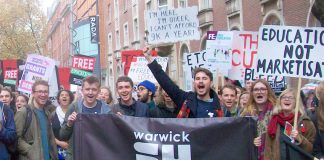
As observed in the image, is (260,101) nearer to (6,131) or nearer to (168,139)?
(168,139)

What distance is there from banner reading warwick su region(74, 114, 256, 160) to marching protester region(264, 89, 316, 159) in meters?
1.01

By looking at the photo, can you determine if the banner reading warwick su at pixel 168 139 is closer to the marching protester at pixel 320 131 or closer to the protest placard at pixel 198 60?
the marching protester at pixel 320 131

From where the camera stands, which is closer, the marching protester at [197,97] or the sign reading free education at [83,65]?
the marching protester at [197,97]

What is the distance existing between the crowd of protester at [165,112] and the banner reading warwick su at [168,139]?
0.17 metres

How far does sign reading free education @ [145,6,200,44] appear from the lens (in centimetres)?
973

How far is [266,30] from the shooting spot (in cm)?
609

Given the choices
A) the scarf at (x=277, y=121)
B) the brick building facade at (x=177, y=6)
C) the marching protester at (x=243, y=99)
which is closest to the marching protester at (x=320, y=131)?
the scarf at (x=277, y=121)

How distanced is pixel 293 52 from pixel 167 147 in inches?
87.3

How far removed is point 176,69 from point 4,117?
21.5 metres

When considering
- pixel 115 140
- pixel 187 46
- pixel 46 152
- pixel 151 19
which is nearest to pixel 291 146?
pixel 115 140

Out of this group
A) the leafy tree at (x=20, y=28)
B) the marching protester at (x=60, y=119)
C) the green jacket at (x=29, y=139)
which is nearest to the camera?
the green jacket at (x=29, y=139)

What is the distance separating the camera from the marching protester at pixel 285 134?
5039 mm

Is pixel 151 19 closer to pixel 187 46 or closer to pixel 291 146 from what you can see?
pixel 291 146

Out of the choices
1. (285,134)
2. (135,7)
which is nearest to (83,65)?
(285,134)
